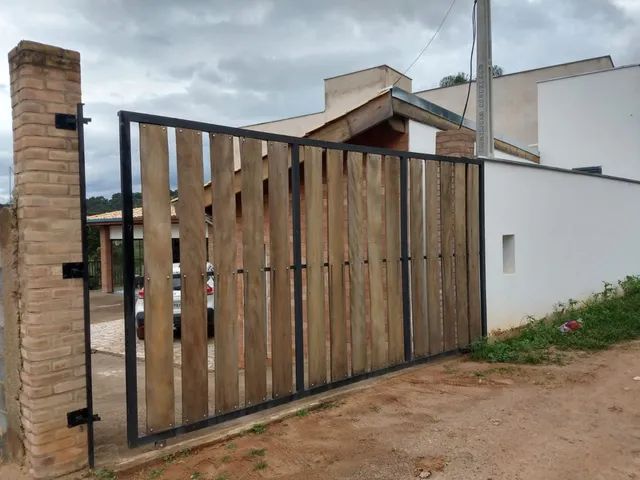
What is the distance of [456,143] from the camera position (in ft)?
23.5

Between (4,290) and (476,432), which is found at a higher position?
(4,290)

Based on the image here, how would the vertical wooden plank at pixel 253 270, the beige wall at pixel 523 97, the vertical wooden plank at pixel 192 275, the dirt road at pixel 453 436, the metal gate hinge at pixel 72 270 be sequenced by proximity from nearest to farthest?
the metal gate hinge at pixel 72 270 → the dirt road at pixel 453 436 → the vertical wooden plank at pixel 192 275 → the vertical wooden plank at pixel 253 270 → the beige wall at pixel 523 97

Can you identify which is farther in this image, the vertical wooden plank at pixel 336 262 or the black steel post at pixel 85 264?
the vertical wooden plank at pixel 336 262

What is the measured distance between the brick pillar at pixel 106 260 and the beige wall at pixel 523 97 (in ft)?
48.5

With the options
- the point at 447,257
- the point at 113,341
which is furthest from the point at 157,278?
the point at 113,341

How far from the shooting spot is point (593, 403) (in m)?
5.00

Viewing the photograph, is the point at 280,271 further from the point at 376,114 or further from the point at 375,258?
the point at 376,114

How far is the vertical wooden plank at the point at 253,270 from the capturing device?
14.8 feet

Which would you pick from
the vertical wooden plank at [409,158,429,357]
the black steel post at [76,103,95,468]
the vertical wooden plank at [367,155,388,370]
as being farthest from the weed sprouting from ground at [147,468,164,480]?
the vertical wooden plank at [409,158,429,357]

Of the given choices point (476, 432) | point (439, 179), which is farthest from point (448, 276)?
point (476, 432)

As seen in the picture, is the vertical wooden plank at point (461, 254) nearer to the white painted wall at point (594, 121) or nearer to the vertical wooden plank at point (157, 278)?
the vertical wooden plank at point (157, 278)

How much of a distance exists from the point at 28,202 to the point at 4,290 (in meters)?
0.73

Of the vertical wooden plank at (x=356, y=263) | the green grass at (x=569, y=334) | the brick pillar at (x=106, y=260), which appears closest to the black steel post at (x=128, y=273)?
the vertical wooden plank at (x=356, y=263)

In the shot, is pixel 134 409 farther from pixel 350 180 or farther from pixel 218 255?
pixel 350 180
